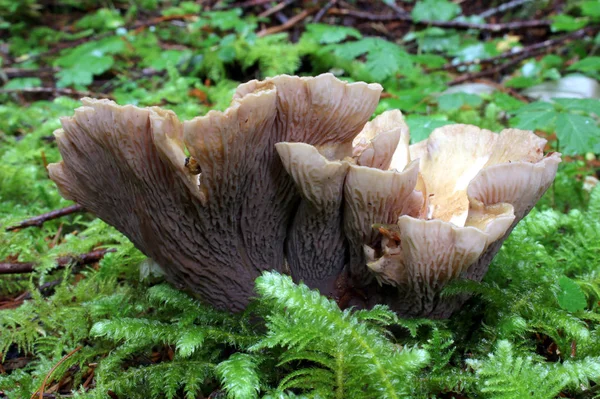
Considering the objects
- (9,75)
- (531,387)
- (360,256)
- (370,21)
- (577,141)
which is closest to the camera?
(531,387)

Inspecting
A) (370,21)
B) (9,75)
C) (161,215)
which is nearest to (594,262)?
(161,215)

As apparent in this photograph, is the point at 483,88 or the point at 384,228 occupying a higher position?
the point at 384,228

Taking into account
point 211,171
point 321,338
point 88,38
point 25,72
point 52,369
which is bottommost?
point 25,72

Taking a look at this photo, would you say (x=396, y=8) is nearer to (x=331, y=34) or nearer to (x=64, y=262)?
(x=331, y=34)

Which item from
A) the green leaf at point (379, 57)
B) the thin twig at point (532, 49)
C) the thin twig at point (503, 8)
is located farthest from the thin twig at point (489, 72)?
the thin twig at point (503, 8)

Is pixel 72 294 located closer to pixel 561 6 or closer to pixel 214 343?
pixel 214 343

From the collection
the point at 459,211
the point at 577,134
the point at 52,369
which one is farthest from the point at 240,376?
the point at 577,134

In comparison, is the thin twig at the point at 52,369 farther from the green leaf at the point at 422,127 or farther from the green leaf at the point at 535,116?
the green leaf at the point at 535,116

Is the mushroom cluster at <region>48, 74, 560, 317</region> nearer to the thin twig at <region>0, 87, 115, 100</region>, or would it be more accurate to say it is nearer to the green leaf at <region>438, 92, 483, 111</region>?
the green leaf at <region>438, 92, 483, 111</region>
